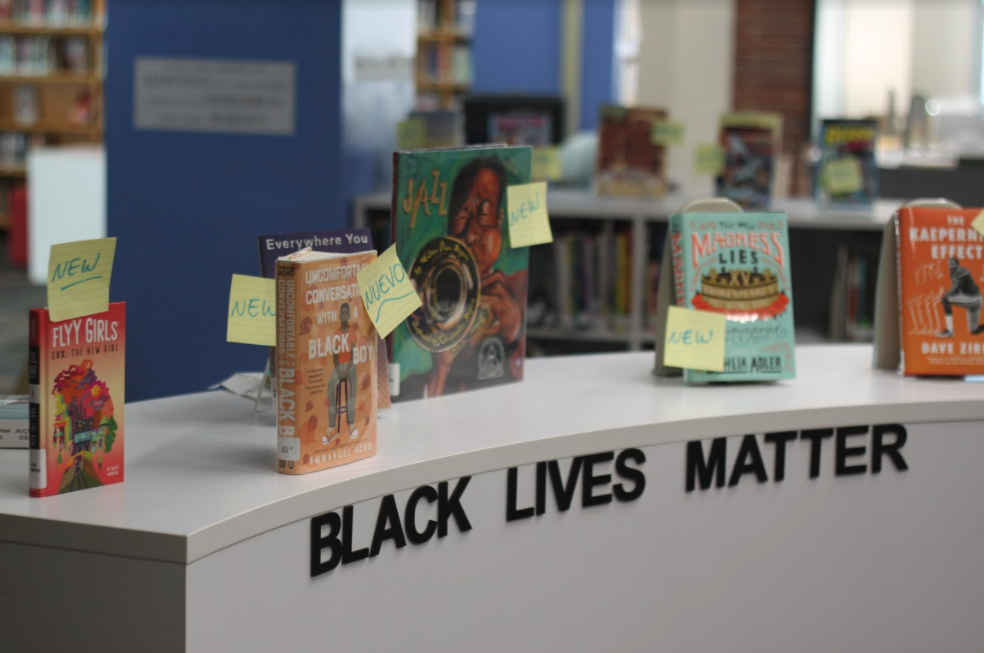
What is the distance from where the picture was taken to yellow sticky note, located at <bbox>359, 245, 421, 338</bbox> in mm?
1363

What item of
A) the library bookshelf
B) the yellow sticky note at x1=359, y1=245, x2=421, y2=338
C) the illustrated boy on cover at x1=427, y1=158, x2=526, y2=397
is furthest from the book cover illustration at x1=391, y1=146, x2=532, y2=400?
the library bookshelf

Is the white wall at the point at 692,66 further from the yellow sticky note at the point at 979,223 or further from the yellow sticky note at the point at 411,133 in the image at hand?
the yellow sticky note at the point at 979,223

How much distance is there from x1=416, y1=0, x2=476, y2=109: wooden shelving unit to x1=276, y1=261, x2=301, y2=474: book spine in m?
8.80

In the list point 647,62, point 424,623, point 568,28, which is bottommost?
point 424,623

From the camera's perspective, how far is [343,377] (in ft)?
4.33

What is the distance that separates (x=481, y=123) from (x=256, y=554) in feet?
11.3

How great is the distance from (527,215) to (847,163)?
7.44 ft

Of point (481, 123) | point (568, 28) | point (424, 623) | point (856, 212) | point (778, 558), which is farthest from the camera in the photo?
point (568, 28)

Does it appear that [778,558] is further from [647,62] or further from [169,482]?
[647,62]

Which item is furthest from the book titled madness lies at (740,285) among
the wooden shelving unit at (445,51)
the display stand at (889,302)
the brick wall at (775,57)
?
the wooden shelving unit at (445,51)

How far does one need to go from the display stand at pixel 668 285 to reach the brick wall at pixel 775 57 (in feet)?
15.9

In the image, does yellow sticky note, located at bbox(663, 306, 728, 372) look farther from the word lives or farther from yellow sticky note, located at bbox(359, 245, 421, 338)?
yellow sticky note, located at bbox(359, 245, 421, 338)

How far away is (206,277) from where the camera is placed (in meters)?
3.46

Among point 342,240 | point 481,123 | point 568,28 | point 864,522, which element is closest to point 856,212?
point 481,123
